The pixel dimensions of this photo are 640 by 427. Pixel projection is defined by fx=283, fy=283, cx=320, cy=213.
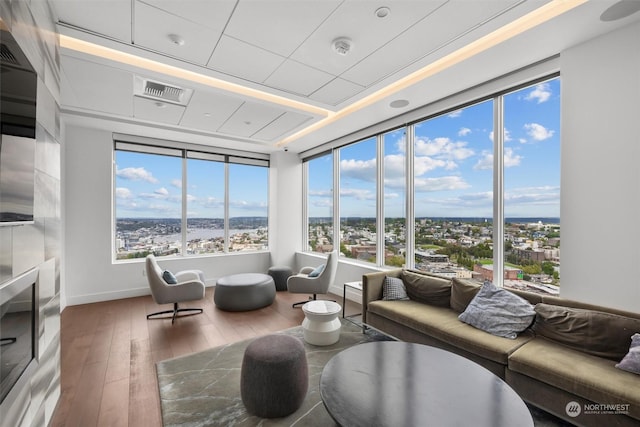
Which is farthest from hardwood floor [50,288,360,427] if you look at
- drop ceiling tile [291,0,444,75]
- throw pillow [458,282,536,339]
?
drop ceiling tile [291,0,444,75]

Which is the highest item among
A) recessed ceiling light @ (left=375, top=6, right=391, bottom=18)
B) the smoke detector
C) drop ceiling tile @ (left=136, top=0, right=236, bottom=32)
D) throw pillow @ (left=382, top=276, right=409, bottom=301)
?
drop ceiling tile @ (left=136, top=0, right=236, bottom=32)

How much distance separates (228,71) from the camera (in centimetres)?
295

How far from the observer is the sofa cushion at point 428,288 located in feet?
10.5

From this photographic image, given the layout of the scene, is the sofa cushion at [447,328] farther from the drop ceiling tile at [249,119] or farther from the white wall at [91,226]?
the white wall at [91,226]

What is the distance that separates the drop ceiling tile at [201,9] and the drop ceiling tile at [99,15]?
0.72 ft

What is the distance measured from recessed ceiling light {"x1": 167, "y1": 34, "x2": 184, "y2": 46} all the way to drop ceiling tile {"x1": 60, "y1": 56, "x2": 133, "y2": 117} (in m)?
0.79

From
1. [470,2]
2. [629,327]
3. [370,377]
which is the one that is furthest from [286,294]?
[470,2]

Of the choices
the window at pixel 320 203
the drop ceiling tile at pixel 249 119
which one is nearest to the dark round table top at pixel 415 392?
the drop ceiling tile at pixel 249 119

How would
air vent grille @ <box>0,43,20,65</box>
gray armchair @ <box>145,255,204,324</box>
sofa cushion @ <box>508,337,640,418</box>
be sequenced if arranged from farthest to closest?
gray armchair @ <box>145,255,204,324</box>
sofa cushion @ <box>508,337,640,418</box>
air vent grille @ <box>0,43,20,65</box>

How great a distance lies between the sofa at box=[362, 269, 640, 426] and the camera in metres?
1.69

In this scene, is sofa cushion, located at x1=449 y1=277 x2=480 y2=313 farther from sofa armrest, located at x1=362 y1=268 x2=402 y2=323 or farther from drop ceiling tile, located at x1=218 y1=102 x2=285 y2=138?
drop ceiling tile, located at x1=218 y1=102 x2=285 y2=138

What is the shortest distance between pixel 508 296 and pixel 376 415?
71.7 inches

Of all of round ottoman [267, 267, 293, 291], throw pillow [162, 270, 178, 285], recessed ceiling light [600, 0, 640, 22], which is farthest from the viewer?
round ottoman [267, 267, 293, 291]

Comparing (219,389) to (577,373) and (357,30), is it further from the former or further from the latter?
(357,30)
